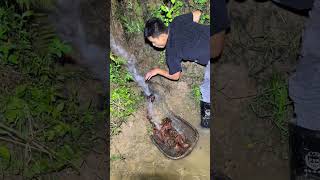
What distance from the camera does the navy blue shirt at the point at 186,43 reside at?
12.2 ft

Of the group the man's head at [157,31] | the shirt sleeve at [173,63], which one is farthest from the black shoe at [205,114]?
the man's head at [157,31]

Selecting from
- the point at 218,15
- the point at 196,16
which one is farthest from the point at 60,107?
the point at 218,15

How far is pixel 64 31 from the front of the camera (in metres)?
4.23

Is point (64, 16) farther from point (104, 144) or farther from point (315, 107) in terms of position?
point (315, 107)

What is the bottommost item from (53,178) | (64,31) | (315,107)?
(53,178)

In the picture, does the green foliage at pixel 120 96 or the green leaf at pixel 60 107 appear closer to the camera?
the green leaf at pixel 60 107

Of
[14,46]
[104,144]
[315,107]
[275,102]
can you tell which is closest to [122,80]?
[104,144]

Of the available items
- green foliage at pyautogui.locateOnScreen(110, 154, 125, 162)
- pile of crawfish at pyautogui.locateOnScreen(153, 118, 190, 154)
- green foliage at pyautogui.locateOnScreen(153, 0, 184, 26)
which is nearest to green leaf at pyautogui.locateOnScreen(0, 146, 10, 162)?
green foliage at pyautogui.locateOnScreen(110, 154, 125, 162)

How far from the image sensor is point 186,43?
3.72 meters

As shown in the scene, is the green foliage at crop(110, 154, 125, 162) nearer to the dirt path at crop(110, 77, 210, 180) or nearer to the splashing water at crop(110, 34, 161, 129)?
the dirt path at crop(110, 77, 210, 180)

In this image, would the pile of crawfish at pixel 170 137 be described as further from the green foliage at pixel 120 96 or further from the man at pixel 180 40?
the man at pixel 180 40

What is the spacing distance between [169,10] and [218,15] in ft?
3.24

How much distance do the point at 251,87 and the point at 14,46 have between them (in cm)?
190

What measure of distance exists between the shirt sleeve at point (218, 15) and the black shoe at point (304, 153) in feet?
2.71
